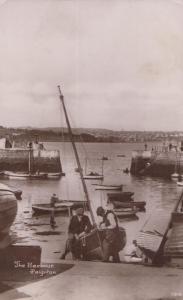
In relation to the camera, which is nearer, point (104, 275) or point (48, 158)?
point (104, 275)

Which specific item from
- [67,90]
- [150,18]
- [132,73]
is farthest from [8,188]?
[150,18]

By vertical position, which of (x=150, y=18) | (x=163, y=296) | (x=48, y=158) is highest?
(x=150, y=18)

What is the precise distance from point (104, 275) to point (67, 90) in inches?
28.0

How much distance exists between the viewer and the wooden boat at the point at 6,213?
85.0 inches

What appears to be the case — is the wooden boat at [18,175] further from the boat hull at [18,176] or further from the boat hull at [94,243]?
the boat hull at [94,243]

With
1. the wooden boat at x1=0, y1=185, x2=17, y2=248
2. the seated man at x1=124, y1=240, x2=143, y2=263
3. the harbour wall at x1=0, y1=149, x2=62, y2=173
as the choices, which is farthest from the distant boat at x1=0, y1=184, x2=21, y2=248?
the seated man at x1=124, y1=240, x2=143, y2=263

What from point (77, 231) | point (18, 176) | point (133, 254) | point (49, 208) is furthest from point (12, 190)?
point (133, 254)

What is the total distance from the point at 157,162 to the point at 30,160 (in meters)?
0.51

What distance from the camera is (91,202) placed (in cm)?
221

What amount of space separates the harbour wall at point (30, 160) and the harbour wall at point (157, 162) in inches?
12.0

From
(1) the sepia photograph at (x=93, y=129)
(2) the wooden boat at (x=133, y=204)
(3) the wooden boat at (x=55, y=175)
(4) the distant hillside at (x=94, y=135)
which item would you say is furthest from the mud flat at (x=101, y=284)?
(4) the distant hillside at (x=94, y=135)

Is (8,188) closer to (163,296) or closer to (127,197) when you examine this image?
(127,197)

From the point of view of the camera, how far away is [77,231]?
220cm

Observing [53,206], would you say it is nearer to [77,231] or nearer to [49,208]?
[49,208]
